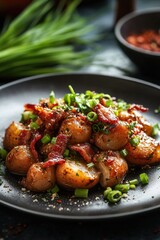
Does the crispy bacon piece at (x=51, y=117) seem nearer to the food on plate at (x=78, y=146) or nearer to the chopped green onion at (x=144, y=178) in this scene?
the food on plate at (x=78, y=146)

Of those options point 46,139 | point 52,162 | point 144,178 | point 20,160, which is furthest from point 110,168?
point 20,160

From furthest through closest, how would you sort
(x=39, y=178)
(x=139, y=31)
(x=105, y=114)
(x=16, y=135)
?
(x=139, y=31) → (x=16, y=135) → (x=105, y=114) → (x=39, y=178)

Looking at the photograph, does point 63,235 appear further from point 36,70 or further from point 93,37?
point 93,37

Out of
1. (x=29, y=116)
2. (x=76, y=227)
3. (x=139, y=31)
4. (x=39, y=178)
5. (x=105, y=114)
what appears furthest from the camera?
(x=139, y=31)

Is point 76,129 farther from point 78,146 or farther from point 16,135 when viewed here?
point 16,135

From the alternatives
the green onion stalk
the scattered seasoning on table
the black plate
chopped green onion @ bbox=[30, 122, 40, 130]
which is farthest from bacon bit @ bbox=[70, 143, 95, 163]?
the scattered seasoning on table

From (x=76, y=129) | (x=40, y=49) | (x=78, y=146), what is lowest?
(x=78, y=146)

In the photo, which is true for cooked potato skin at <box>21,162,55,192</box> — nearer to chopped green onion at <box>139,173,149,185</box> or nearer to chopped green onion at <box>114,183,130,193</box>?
chopped green onion at <box>114,183,130,193</box>

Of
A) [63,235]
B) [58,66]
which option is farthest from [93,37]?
[63,235]
